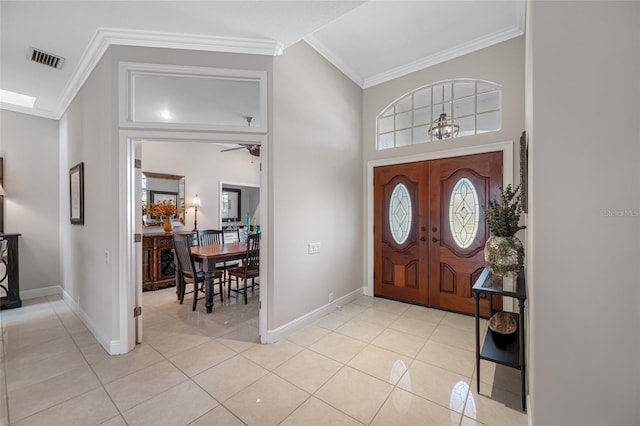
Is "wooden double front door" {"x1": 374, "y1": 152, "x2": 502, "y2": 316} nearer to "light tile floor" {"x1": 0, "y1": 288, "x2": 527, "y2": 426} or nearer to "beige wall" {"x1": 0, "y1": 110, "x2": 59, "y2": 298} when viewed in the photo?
"light tile floor" {"x1": 0, "y1": 288, "x2": 527, "y2": 426}

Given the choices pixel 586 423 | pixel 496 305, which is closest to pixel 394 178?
pixel 496 305

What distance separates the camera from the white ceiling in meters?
2.17

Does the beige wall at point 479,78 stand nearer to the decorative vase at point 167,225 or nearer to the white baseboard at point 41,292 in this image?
the decorative vase at point 167,225

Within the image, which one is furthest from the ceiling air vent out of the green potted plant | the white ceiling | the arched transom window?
the green potted plant

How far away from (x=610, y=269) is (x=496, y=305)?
233 centimetres

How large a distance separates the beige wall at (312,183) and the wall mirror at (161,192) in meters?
3.34

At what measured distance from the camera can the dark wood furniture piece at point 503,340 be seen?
176 cm

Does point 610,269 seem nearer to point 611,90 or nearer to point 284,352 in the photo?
point 611,90

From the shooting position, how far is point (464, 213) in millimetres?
3359

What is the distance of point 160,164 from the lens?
5043mm

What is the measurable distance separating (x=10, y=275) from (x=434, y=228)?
5877 millimetres

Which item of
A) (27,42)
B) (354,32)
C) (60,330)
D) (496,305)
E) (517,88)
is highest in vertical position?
(354,32)

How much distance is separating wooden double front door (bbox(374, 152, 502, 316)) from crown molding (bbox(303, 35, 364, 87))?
1375mm

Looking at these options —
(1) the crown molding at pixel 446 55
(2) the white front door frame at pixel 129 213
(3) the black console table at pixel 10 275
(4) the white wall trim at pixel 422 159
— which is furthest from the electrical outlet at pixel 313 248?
(3) the black console table at pixel 10 275
